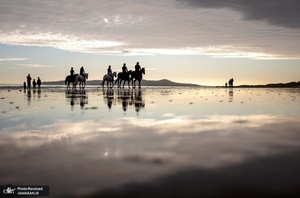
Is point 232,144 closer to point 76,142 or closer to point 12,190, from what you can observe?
point 76,142

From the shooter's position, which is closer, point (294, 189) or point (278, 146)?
point (294, 189)

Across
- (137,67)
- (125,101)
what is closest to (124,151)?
(125,101)

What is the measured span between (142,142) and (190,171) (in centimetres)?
186

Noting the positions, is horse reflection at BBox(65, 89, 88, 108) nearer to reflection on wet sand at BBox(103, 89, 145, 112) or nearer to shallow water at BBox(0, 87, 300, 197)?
reflection on wet sand at BBox(103, 89, 145, 112)

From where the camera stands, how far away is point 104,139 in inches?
222

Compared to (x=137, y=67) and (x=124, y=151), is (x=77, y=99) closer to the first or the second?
(x=124, y=151)

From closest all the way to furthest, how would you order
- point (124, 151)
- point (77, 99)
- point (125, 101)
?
point (124, 151), point (125, 101), point (77, 99)

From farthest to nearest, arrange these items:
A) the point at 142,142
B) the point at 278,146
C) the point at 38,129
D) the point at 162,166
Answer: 1. the point at 38,129
2. the point at 142,142
3. the point at 278,146
4. the point at 162,166

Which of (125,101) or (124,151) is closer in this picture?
(124,151)

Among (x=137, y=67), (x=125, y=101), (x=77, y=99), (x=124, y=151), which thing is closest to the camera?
(x=124, y=151)

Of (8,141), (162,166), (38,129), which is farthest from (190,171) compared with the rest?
(38,129)

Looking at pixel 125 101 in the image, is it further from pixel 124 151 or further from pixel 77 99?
pixel 124 151

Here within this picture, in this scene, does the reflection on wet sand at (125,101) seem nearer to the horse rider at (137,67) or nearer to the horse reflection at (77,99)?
the horse reflection at (77,99)

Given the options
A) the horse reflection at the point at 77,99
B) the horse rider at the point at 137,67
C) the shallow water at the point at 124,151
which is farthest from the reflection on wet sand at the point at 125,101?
the horse rider at the point at 137,67
